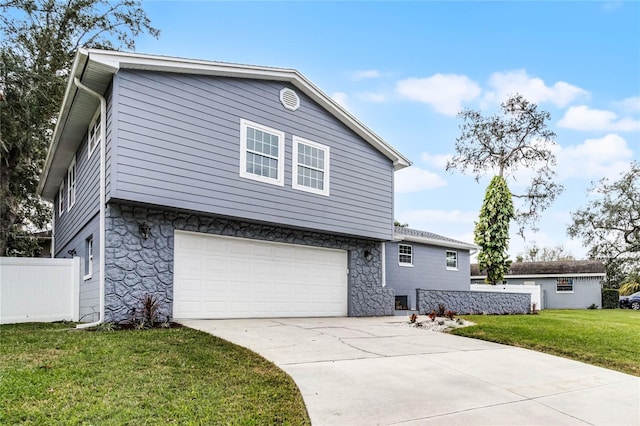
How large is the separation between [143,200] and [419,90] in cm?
1155

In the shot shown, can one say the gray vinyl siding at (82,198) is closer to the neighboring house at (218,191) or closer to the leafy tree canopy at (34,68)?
the neighboring house at (218,191)

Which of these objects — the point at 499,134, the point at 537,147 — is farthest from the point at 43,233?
the point at 537,147

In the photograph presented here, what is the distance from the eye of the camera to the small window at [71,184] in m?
13.6

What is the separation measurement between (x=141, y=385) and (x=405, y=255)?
1479 centimetres

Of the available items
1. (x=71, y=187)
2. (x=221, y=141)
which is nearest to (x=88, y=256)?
(x=71, y=187)

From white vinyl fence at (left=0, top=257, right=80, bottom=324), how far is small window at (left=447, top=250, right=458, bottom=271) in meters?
15.1

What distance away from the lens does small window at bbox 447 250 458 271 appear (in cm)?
2064

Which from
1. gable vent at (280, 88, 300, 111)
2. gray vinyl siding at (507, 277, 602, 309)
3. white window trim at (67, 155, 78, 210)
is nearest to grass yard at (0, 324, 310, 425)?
gable vent at (280, 88, 300, 111)

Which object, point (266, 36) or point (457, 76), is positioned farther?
point (457, 76)

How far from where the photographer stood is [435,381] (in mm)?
5629

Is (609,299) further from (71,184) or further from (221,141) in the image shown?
(71,184)

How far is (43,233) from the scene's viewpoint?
23.2 meters

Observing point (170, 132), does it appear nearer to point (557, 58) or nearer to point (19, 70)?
point (19, 70)

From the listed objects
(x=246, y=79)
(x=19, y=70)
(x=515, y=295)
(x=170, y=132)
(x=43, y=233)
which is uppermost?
(x=19, y=70)
